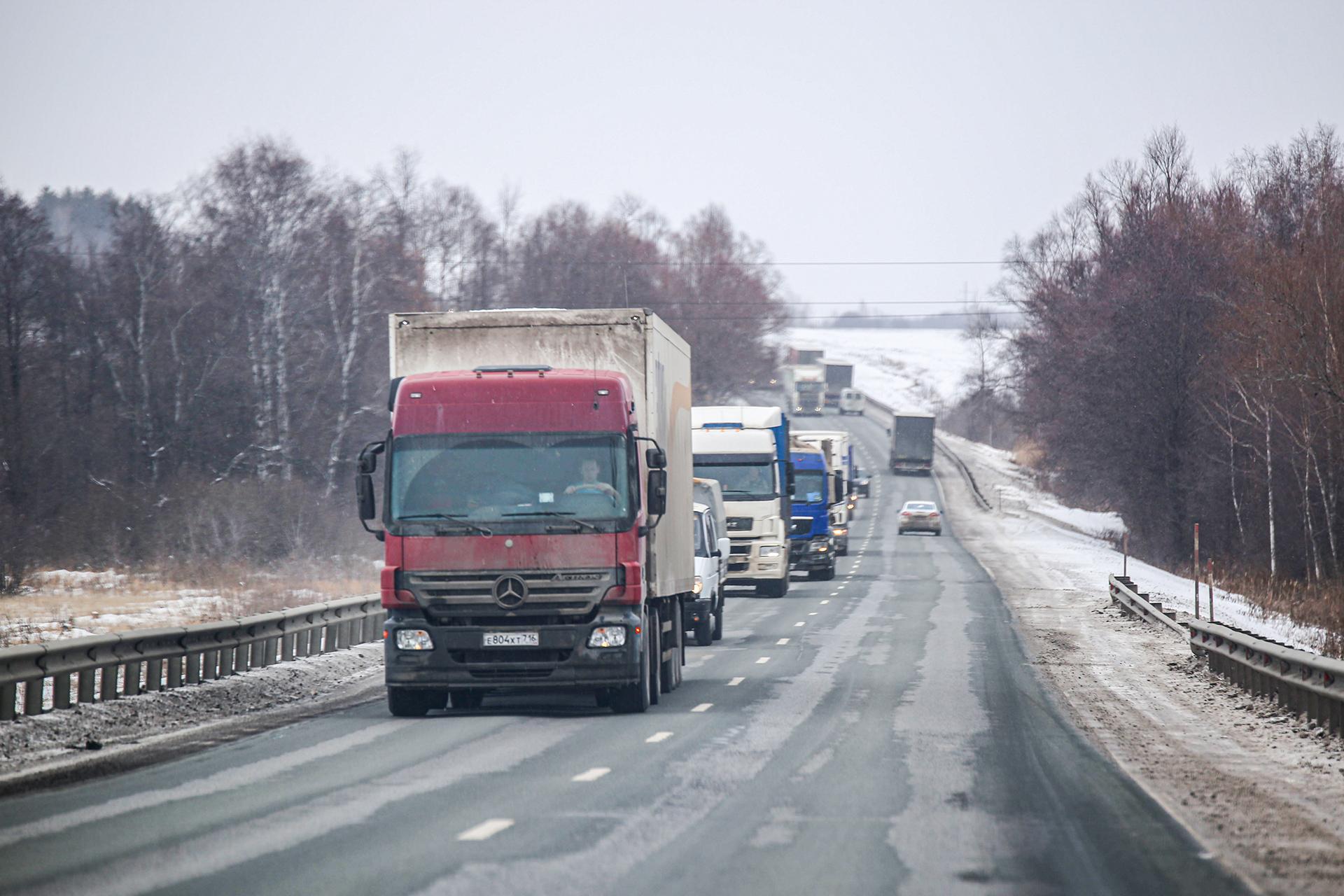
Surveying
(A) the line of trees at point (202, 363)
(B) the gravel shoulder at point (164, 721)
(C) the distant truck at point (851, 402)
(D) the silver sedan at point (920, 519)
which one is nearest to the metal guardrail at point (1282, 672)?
(B) the gravel shoulder at point (164, 721)

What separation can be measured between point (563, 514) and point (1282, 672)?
774 centimetres

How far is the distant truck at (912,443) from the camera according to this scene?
95.6 meters

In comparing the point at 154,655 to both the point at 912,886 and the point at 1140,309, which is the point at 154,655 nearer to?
the point at 912,886

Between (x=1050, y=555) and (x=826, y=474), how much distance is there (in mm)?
17228

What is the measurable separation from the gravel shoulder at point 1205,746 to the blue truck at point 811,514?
963 cm

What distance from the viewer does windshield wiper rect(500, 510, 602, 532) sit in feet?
47.2

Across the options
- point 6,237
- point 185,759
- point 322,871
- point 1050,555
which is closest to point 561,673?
point 185,759

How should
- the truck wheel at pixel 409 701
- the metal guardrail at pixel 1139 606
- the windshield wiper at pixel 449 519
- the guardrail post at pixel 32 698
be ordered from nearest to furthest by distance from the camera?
1. the guardrail post at pixel 32 698
2. the windshield wiper at pixel 449 519
3. the truck wheel at pixel 409 701
4. the metal guardrail at pixel 1139 606

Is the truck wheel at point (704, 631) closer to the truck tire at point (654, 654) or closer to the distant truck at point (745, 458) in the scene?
the truck tire at point (654, 654)

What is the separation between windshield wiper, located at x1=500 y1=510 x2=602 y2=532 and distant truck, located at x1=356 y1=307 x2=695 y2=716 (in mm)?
11

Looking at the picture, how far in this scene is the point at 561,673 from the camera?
14602 millimetres

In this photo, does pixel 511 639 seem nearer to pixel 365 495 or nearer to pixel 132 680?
pixel 365 495

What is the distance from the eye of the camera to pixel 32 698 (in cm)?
1381

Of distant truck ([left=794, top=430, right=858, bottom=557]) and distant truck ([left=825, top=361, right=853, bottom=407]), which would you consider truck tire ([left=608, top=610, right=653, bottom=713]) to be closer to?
distant truck ([left=794, top=430, right=858, bottom=557])
